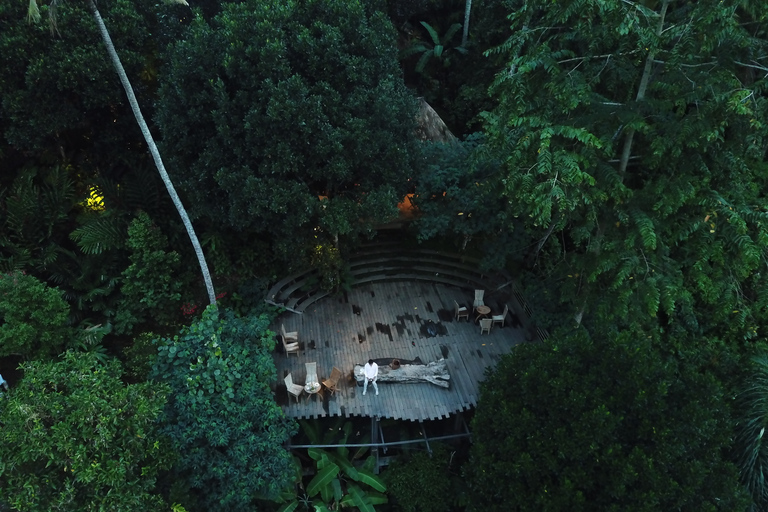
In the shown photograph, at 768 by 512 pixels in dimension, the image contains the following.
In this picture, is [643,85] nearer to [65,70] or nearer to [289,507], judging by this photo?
[289,507]

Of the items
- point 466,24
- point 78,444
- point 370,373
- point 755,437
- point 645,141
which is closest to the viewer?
point 78,444

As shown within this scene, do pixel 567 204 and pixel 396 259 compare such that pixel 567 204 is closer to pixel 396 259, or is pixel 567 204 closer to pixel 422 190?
pixel 422 190

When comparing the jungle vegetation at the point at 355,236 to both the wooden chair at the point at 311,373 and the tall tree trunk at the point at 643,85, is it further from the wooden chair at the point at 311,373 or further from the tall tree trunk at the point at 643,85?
the wooden chair at the point at 311,373

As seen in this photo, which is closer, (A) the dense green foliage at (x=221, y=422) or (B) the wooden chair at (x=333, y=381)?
(A) the dense green foliage at (x=221, y=422)

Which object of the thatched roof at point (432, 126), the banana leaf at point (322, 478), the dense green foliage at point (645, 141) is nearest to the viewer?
the dense green foliage at point (645, 141)

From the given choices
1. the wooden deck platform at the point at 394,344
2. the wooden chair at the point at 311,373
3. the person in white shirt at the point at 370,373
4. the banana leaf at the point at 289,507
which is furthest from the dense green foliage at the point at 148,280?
the banana leaf at the point at 289,507

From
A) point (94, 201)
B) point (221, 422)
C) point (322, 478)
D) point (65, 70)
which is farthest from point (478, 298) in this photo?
point (65, 70)

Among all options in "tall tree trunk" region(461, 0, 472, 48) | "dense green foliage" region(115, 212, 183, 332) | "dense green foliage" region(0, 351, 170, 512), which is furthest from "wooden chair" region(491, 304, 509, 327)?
"tall tree trunk" region(461, 0, 472, 48)
